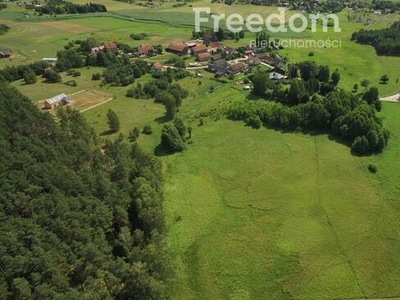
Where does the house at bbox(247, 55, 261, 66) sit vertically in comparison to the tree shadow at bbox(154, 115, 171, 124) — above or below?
above

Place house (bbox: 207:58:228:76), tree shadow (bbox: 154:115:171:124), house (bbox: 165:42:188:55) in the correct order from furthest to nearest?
house (bbox: 165:42:188:55) < house (bbox: 207:58:228:76) < tree shadow (bbox: 154:115:171:124)

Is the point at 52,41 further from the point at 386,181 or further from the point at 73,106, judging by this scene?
the point at 386,181

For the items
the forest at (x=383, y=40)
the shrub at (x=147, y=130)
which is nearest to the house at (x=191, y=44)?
the shrub at (x=147, y=130)

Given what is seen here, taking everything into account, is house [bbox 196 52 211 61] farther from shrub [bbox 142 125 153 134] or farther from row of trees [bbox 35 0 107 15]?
→ row of trees [bbox 35 0 107 15]

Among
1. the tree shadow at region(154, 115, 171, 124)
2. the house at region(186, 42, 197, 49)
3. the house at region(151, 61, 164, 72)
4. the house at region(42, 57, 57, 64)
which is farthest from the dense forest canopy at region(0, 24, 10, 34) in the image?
the tree shadow at region(154, 115, 171, 124)

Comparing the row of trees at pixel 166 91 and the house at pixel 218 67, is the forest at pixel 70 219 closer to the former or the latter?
the row of trees at pixel 166 91

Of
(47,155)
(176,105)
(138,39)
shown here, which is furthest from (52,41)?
(47,155)
